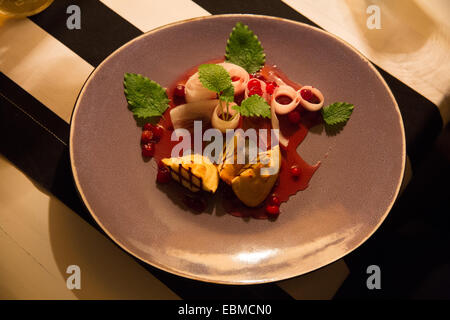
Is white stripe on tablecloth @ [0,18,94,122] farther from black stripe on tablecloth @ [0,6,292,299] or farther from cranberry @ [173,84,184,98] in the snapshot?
cranberry @ [173,84,184,98]

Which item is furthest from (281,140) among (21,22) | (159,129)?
(21,22)

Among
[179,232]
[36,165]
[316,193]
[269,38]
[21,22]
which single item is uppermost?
[21,22]

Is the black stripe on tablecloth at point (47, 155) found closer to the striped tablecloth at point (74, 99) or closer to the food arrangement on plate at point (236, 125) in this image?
the striped tablecloth at point (74, 99)

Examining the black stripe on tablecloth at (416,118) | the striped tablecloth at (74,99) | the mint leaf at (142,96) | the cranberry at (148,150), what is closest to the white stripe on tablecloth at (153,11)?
the striped tablecloth at (74,99)

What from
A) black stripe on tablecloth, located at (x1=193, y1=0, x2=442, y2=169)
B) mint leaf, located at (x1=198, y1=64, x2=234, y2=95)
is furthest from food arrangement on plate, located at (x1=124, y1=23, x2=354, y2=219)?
black stripe on tablecloth, located at (x1=193, y1=0, x2=442, y2=169)

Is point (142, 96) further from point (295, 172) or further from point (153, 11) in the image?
point (295, 172)

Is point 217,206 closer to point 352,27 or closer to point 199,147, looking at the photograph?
point 199,147
